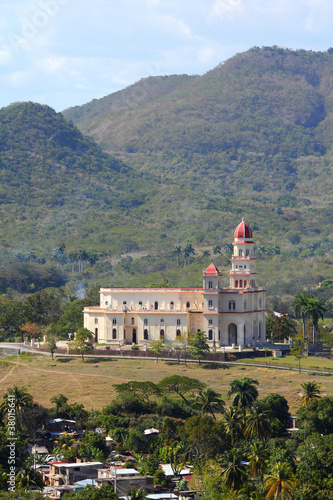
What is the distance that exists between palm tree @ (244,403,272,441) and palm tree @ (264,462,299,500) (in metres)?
12.8

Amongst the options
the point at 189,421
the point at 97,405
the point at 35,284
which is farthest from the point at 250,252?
the point at 35,284

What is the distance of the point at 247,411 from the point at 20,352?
142 ft

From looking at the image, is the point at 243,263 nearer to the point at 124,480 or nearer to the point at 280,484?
the point at 124,480

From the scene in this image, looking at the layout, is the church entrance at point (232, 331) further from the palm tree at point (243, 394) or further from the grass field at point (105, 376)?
the palm tree at point (243, 394)

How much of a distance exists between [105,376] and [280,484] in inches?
1720

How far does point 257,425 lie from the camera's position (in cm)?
7388

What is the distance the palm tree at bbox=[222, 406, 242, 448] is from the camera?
7525cm

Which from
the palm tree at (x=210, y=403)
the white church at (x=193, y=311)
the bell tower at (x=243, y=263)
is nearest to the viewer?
the palm tree at (x=210, y=403)

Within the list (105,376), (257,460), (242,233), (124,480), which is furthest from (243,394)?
(242,233)

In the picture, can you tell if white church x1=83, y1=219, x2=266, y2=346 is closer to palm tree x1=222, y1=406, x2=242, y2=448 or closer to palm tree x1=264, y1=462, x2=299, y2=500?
palm tree x1=222, y1=406, x2=242, y2=448

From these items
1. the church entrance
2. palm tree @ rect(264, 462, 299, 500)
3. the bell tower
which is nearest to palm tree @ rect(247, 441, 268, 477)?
palm tree @ rect(264, 462, 299, 500)

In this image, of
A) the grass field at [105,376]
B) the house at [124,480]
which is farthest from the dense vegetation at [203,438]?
the grass field at [105,376]

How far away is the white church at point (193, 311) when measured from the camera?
378ft

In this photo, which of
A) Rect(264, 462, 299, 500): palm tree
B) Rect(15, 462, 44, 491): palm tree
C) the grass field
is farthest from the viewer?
the grass field
